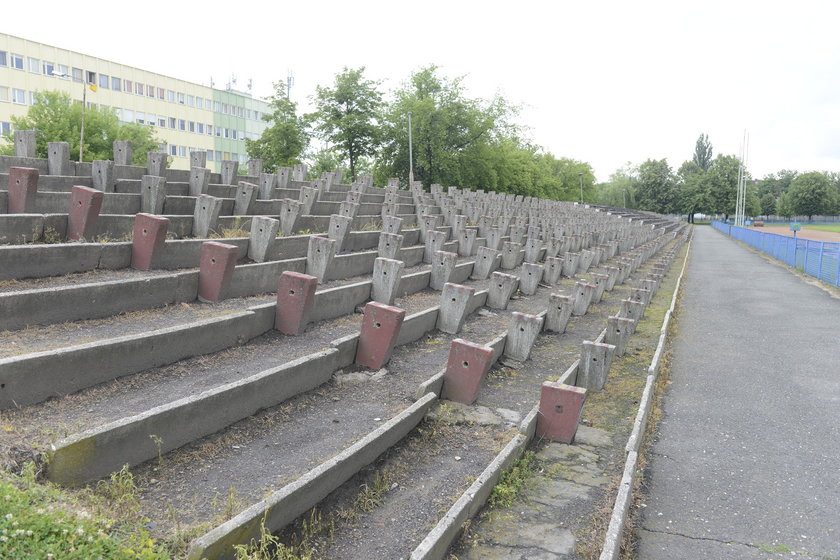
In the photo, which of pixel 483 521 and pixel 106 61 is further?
pixel 106 61

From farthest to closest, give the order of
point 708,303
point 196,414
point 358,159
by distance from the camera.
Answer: point 358,159
point 708,303
point 196,414

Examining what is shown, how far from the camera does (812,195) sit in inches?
4141

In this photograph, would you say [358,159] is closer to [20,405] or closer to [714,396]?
[714,396]

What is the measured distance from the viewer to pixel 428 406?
5867mm

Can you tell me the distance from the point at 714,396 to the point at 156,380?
22.7ft

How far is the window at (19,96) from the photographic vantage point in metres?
48.2

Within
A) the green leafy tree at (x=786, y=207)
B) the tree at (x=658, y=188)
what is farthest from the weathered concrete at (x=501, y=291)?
the green leafy tree at (x=786, y=207)

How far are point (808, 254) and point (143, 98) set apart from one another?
57296 millimetres

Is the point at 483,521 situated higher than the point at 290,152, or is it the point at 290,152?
the point at 290,152

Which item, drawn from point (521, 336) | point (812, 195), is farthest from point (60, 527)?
point (812, 195)

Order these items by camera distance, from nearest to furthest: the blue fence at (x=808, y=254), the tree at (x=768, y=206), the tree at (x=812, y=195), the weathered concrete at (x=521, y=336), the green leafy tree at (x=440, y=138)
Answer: the weathered concrete at (x=521, y=336) < the blue fence at (x=808, y=254) < the green leafy tree at (x=440, y=138) < the tree at (x=812, y=195) < the tree at (x=768, y=206)

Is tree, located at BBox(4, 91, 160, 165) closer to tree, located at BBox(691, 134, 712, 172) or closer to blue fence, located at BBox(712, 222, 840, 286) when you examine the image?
blue fence, located at BBox(712, 222, 840, 286)

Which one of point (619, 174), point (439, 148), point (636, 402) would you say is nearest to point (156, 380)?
point (636, 402)

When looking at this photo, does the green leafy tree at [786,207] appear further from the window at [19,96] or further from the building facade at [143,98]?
the window at [19,96]
